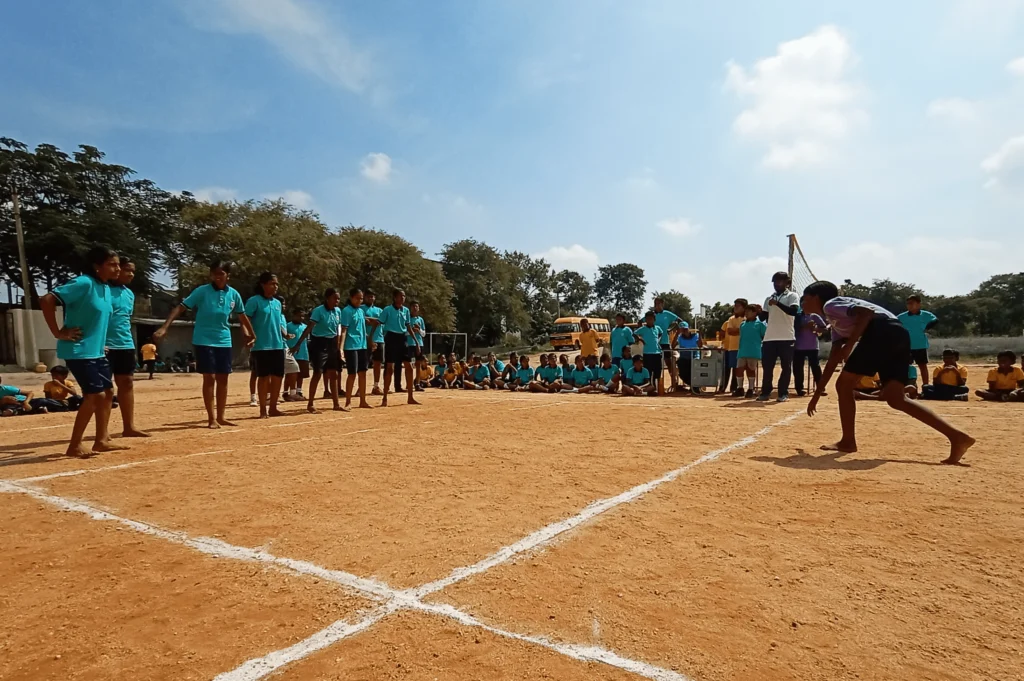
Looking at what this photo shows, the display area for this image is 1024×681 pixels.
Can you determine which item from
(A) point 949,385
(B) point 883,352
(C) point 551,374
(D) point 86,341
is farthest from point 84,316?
(A) point 949,385

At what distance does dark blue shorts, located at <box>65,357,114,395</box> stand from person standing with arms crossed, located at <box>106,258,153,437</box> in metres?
0.63

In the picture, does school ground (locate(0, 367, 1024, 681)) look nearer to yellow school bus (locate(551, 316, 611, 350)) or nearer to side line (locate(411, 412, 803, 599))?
side line (locate(411, 412, 803, 599))

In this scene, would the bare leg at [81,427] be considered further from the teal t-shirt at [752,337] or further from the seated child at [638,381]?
the teal t-shirt at [752,337]

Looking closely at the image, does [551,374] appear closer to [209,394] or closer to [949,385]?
[949,385]

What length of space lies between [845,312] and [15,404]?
12321mm

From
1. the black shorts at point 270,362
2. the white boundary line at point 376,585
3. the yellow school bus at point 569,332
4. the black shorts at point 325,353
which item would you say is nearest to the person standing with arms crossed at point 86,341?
the white boundary line at point 376,585

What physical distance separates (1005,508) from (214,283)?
7.84m

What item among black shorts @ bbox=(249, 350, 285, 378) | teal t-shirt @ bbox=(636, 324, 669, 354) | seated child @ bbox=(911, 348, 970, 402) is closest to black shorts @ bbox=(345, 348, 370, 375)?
black shorts @ bbox=(249, 350, 285, 378)

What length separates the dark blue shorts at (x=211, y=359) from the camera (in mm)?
7008

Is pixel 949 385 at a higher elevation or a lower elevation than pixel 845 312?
lower

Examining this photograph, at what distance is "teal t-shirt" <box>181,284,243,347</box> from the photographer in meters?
7.04

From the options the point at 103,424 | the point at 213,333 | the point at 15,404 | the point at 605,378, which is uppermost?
the point at 213,333

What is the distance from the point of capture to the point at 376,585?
2.45 m

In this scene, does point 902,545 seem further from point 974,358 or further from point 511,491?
point 974,358
